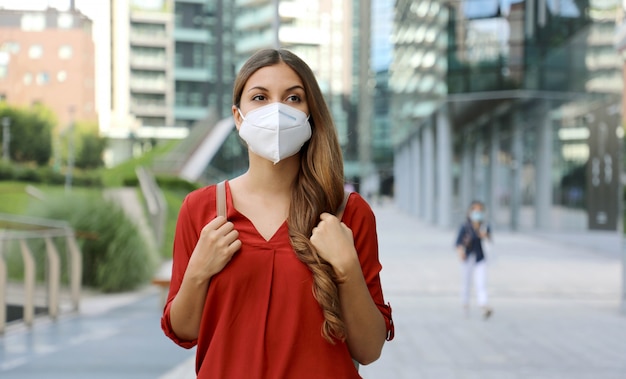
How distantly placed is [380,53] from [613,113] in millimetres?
57428

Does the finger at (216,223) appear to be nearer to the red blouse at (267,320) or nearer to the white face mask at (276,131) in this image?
the red blouse at (267,320)

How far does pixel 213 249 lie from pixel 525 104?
35125mm

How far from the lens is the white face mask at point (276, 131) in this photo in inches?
85.8

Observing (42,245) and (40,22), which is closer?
(42,245)

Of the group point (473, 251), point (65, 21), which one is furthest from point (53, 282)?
point (65, 21)

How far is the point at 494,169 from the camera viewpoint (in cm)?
4203

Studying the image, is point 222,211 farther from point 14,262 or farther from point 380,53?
point 380,53

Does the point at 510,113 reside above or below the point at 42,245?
above

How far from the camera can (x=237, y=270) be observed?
2.16m

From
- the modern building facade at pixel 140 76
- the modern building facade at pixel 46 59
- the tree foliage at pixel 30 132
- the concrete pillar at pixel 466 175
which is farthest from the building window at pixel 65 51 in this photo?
the concrete pillar at pixel 466 175

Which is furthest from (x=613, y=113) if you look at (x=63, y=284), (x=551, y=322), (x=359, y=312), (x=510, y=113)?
(x=359, y=312)

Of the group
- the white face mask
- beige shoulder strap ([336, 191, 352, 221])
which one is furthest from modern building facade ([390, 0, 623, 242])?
the white face mask

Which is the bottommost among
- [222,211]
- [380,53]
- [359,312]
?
[359,312]

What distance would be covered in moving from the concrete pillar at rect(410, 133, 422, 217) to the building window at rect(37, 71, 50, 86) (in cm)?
3039
